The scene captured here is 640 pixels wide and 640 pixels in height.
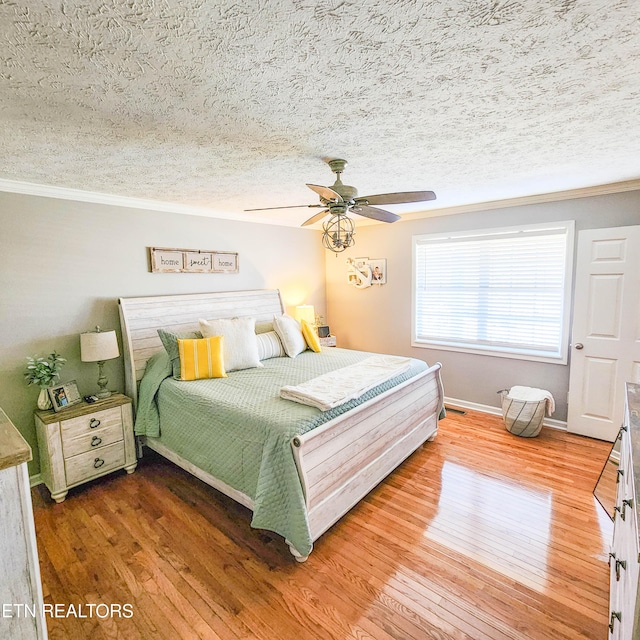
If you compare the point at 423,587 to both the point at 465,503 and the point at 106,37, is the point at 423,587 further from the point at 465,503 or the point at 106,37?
the point at 106,37

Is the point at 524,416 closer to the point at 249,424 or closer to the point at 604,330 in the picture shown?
the point at 604,330

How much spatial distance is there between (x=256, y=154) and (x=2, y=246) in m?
2.08

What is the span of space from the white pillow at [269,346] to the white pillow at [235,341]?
→ 0.16 metres

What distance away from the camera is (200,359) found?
2947 mm

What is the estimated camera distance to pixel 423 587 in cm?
181

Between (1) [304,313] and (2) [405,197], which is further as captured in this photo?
(1) [304,313]

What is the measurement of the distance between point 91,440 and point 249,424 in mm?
1483

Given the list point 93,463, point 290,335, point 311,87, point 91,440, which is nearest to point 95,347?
point 91,440

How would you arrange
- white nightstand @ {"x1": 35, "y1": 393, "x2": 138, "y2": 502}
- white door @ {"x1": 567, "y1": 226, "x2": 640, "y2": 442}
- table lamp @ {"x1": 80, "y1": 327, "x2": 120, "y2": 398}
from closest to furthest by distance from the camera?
white nightstand @ {"x1": 35, "y1": 393, "x2": 138, "y2": 502} < table lamp @ {"x1": 80, "y1": 327, "x2": 120, "y2": 398} < white door @ {"x1": 567, "y1": 226, "x2": 640, "y2": 442}

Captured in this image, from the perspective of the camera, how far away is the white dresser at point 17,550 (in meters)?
1.03

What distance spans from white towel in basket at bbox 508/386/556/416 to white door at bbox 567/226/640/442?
0.19 meters

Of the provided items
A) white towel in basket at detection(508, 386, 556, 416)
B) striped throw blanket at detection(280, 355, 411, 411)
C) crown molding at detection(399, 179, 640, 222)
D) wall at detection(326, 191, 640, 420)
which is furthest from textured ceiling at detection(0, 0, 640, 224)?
white towel in basket at detection(508, 386, 556, 416)

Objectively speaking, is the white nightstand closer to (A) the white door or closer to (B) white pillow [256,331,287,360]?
(B) white pillow [256,331,287,360]

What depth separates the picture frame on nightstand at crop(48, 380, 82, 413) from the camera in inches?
105
